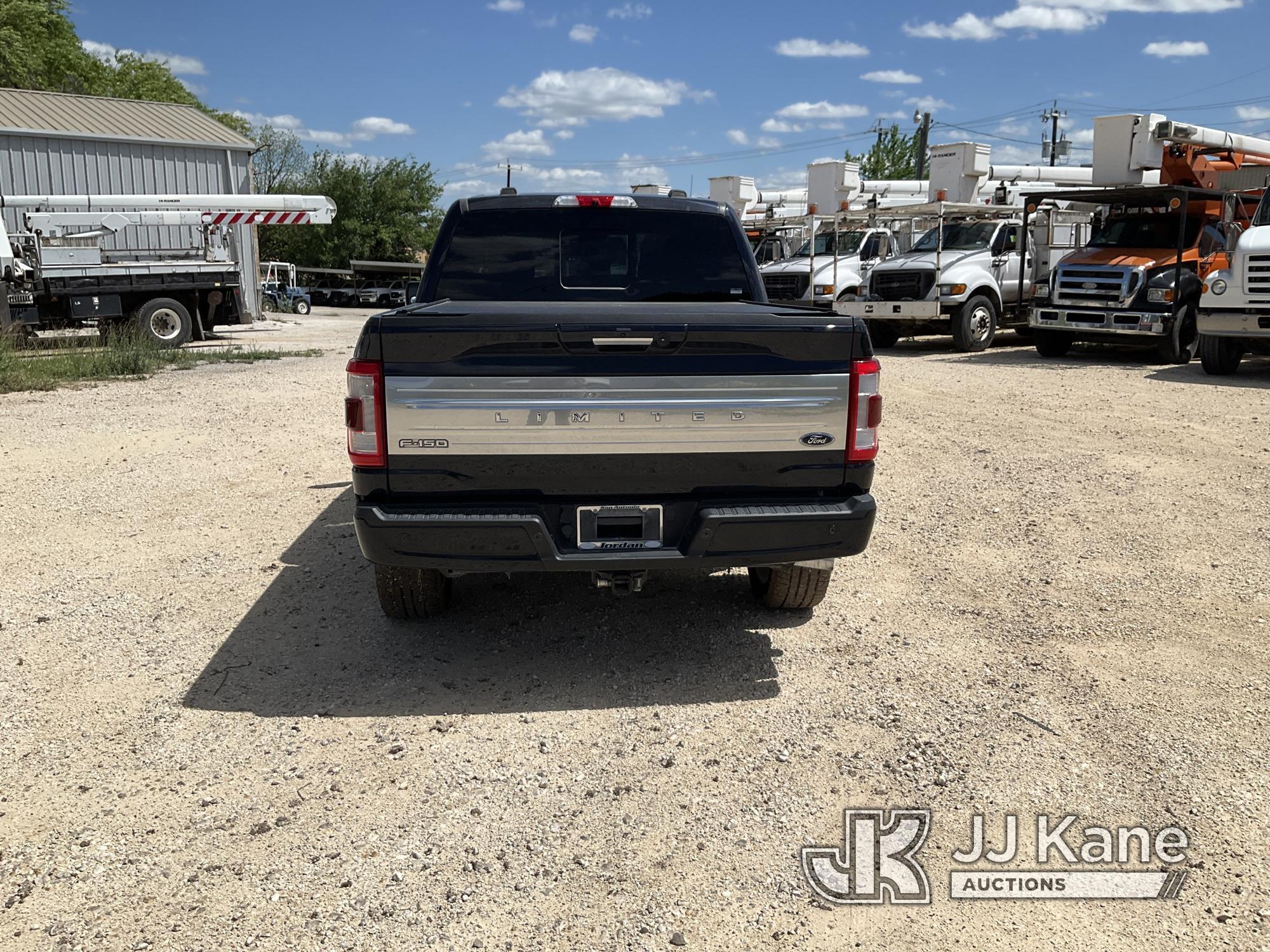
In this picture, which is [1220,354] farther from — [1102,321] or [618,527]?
[618,527]

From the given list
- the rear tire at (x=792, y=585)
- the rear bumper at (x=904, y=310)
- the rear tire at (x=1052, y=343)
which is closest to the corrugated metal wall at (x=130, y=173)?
the rear bumper at (x=904, y=310)

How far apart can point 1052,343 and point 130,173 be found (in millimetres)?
23703

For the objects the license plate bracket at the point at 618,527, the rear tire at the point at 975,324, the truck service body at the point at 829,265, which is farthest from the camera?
the truck service body at the point at 829,265

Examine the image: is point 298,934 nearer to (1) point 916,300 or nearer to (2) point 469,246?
(2) point 469,246

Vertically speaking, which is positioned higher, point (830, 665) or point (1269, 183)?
point (1269, 183)

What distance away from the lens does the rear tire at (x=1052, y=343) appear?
16.9 meters

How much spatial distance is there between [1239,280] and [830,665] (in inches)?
446

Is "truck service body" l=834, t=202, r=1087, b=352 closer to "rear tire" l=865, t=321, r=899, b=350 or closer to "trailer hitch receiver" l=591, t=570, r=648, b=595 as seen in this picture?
"rear tire" l=865, t=321, r=899, b=350

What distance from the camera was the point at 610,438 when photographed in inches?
161

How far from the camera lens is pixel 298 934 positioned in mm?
2818

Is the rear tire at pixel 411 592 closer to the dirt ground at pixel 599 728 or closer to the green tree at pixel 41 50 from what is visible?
the dirt ground at pixel 599 728

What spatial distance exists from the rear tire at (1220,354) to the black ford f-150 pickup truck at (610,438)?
11844 mm

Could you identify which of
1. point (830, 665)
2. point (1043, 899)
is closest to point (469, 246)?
point (830, 665)

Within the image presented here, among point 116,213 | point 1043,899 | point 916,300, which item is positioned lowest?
point 1043,899
